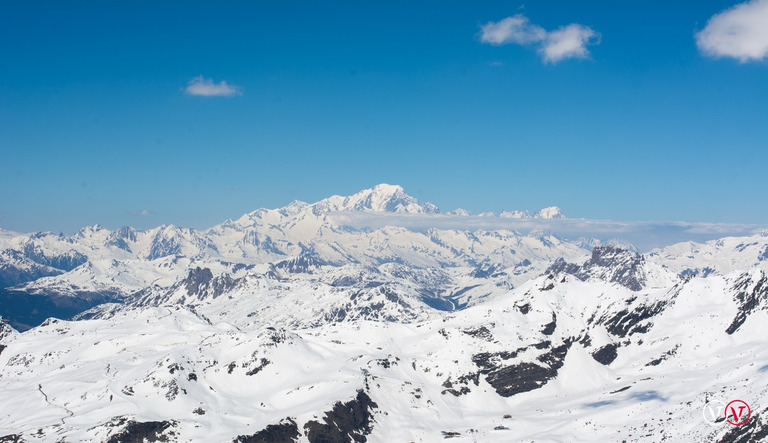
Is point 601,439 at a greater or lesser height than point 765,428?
lesser

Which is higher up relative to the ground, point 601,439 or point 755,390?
point 755,390

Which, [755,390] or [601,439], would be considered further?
[601,439]

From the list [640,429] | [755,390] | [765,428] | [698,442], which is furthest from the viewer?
[640,429]

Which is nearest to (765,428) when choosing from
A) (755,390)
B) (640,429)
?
(755,390)

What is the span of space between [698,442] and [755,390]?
108 ft

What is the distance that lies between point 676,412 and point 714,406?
13263 mm

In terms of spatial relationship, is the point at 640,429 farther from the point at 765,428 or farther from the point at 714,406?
the point at 765,428

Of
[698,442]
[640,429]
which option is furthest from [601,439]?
[698,442]

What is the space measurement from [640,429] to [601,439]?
12744 mm

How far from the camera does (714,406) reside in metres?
185

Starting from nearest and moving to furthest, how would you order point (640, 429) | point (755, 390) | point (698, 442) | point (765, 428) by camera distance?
point (765, 428), point (698, 442), point (755, 390), point (640, 429)

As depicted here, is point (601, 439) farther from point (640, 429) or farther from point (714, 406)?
point (714, 406)

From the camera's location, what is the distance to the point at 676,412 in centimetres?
19562

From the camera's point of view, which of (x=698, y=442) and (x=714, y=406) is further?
(x=714, y=406)
